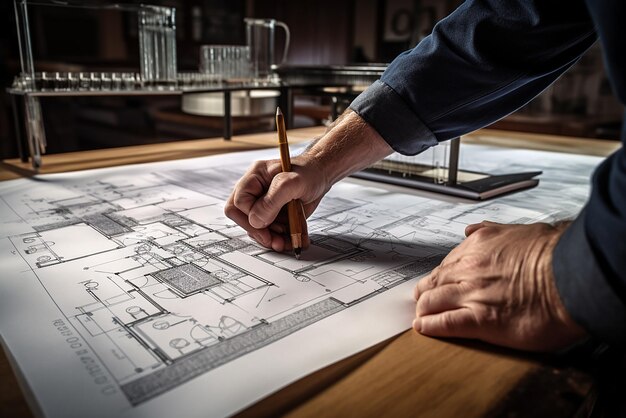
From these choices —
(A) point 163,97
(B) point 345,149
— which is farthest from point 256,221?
(A) point 163,97

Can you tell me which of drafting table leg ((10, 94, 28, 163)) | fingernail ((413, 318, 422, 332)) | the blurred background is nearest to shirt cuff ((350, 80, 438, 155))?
fingernail ((413, 318, 422, 332))

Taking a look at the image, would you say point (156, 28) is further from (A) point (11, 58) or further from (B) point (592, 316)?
(B) point (592, 316)

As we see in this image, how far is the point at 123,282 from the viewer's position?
1.68ft

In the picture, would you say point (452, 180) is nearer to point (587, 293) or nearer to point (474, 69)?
point (474, 69)

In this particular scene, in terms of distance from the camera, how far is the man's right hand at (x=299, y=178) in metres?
0.60

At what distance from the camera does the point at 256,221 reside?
0.61 meters

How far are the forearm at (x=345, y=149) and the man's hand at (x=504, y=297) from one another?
0.85 feet

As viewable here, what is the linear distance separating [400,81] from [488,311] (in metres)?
0.38

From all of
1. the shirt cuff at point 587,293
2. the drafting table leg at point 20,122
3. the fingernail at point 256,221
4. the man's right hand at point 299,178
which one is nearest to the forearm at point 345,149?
the man's right hand at point 299,178

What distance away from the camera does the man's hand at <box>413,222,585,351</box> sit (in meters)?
0.39

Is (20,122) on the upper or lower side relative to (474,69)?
lower

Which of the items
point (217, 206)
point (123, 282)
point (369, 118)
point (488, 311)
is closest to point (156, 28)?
point (217, 206)

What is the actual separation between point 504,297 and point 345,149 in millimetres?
334

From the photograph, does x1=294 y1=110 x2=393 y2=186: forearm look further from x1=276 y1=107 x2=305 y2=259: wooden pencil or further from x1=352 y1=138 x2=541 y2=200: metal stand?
x1=352 y1=138 x2=541 y2=200: metal stand
